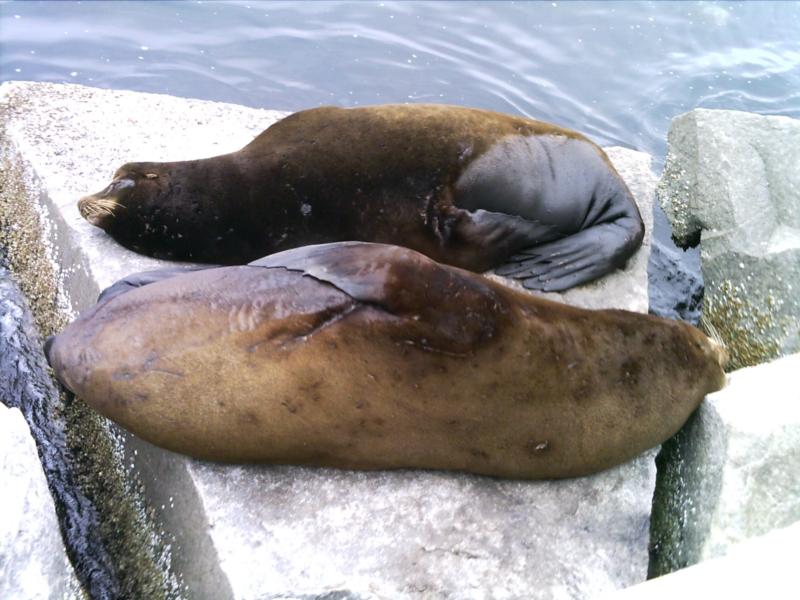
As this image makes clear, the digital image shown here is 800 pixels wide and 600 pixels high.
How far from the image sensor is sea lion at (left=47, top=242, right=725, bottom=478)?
3.02 metres

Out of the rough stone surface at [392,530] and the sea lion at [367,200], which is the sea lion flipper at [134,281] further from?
the sea lion at [367,200]

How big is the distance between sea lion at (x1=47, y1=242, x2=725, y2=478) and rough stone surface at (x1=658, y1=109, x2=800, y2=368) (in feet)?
5.29

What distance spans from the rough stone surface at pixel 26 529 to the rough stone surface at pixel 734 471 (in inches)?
83.1

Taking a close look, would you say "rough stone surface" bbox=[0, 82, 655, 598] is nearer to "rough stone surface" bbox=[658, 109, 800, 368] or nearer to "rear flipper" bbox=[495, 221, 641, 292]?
"rear flipper" bbox=[495, 221, 641, 292]

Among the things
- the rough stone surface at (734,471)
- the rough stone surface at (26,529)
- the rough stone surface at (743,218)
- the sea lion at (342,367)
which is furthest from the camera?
the rough stone surface at (743,218)

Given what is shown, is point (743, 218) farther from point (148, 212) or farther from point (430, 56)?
point (430, 56)

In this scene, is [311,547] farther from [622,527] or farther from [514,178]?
[514,178]

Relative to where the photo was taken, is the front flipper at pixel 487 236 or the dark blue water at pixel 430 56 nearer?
the front flipper at pixel 487 236

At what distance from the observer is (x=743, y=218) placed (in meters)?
4.81

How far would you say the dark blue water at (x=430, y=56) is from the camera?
7.43 meters

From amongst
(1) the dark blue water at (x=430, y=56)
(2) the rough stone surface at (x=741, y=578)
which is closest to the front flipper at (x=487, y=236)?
(2) the rough stone surface at (x=741, y=578)

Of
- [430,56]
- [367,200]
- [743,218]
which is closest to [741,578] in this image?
[367,200]

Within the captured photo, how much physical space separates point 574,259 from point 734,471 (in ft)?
5.15

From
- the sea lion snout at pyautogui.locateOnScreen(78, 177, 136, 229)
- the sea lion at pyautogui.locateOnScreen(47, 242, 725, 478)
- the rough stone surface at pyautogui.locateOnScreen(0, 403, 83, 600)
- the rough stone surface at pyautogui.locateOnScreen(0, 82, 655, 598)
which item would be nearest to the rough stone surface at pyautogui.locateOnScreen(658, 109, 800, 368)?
the rough stone surface at pyautogui.locateOnScreen(0, 82, 655, 598)
